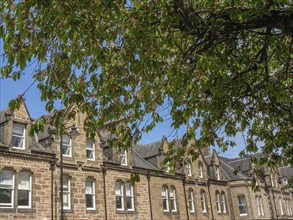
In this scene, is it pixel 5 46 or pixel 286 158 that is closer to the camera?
pixel 5 46

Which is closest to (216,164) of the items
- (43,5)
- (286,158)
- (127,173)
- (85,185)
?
(127,173)

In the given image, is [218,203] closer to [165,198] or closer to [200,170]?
[200,170]

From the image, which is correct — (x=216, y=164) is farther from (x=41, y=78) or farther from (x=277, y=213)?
(x=41, y=78)

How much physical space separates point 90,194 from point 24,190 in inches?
215

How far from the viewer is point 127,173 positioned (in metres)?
30.8

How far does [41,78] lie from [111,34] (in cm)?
189

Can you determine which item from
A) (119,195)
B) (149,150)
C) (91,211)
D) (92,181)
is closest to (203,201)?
(149,150)

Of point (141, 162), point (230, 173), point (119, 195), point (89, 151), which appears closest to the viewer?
point (89, 151)

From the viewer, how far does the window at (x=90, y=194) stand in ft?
88.1

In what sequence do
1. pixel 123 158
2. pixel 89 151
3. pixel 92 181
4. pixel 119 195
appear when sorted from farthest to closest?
1. pixel 123 158
2. pixel 119 195
3. pixel 89 151
4. pixel 92 181

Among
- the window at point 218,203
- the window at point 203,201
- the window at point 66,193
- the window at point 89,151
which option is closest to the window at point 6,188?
the window at point 66,193

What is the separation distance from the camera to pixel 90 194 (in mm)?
27219

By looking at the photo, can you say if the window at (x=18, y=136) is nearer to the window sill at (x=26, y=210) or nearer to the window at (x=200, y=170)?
the window sill at (x=26, y=210)

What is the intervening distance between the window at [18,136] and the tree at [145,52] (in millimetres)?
14424
